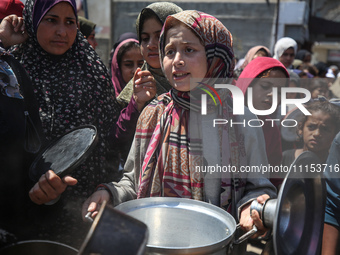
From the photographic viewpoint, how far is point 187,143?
1.54m

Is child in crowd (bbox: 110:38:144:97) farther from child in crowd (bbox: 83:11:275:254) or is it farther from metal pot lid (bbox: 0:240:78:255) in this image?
metal pot lid (bbox: 0:240:78:255)

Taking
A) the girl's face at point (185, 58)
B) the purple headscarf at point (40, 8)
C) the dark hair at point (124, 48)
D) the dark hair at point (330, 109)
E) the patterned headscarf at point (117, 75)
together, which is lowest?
the dark hair at point (330, 109)

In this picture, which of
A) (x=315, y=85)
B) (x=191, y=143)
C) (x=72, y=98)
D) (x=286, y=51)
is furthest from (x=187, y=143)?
(x=315, y=85)

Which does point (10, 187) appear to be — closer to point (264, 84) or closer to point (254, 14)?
point (264, 84)

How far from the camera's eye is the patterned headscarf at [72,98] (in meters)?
2.01

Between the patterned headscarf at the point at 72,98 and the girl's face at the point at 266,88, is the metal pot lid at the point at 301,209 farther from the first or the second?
the girl's face at the point at 266,88

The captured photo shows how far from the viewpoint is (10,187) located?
1590 millimetres

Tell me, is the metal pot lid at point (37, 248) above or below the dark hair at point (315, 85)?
above

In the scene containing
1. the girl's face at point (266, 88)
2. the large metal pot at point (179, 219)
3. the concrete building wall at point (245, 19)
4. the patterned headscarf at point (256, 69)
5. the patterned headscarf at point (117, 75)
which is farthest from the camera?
the concrete building wall at point (245, 19)

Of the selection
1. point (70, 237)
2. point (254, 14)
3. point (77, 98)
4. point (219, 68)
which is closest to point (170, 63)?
point (219, 68)

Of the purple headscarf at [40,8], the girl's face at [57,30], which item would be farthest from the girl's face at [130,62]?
the purple headscarf at [40,8]

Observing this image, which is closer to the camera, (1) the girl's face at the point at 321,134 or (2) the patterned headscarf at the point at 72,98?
(2) the patterned headscarf at the point at 72,98

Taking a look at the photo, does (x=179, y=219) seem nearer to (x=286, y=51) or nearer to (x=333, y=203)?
(x=333, y=203)

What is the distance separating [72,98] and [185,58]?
86 cm
